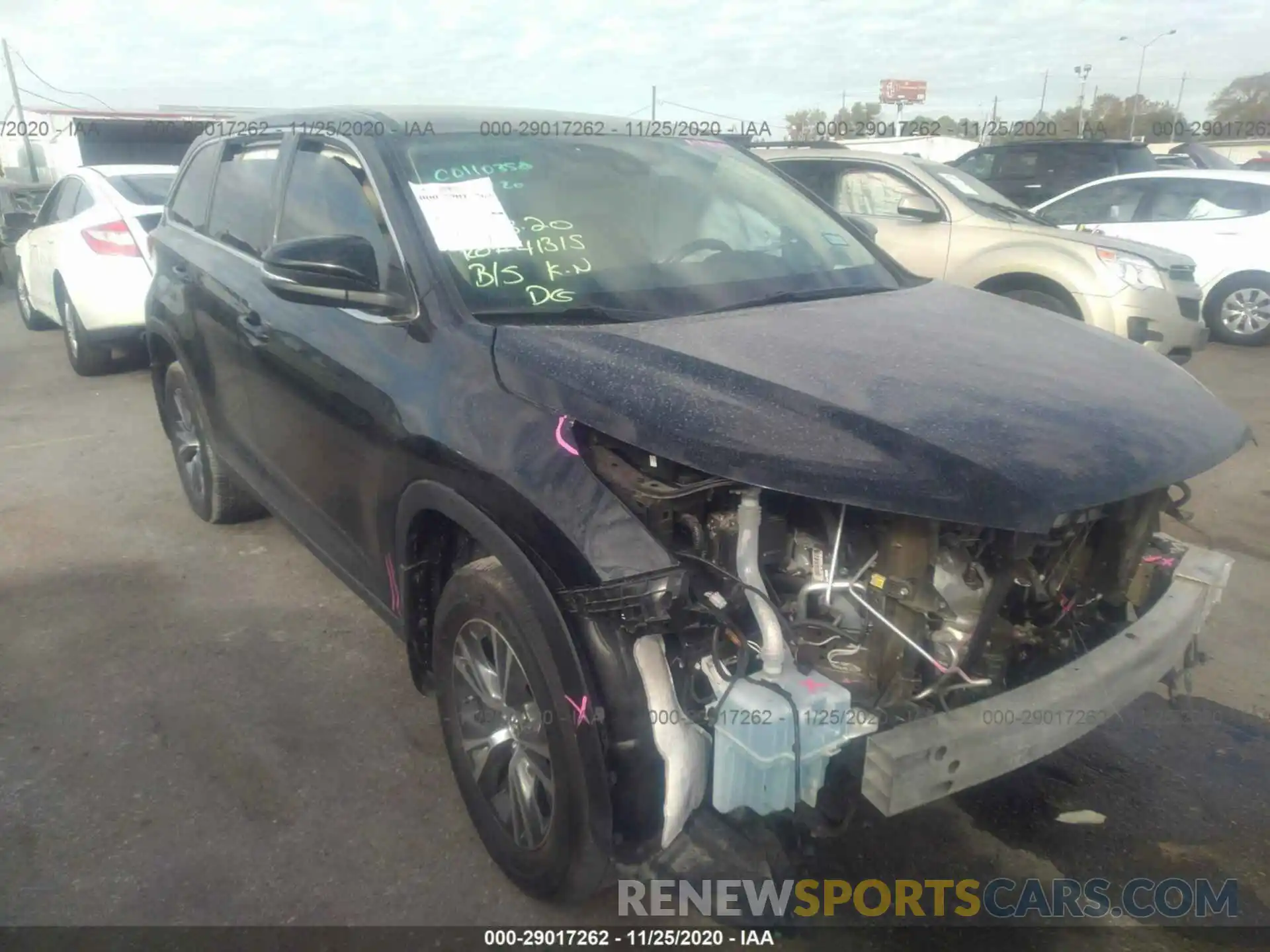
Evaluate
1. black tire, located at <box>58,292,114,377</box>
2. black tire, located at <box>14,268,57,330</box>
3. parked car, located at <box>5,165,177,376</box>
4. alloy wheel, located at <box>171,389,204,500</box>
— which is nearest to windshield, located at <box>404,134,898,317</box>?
alloy wheel, located at <box>171,389,204,500</box>

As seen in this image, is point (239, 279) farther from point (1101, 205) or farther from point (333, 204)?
point (1101, 205)

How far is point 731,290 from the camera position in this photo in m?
2.87

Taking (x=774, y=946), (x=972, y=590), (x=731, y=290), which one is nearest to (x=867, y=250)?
(x=731, y=290)

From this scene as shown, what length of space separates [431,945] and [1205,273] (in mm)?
9684

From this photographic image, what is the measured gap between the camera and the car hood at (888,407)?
1.91 m

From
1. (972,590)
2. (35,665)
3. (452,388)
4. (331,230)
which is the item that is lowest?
(35,665)

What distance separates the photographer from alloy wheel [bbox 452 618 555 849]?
232 centimetres

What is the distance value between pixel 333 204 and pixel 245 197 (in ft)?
3.26

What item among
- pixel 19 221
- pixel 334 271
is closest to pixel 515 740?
pixel 334 271

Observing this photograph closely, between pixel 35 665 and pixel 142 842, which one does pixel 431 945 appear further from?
pixel 35 665

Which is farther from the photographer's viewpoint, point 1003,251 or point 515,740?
point 1003,251

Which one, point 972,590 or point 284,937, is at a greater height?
point 972,590

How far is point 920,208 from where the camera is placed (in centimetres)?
764

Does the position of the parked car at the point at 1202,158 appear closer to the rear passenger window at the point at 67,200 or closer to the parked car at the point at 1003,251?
the parked car at the point at 1003,251
